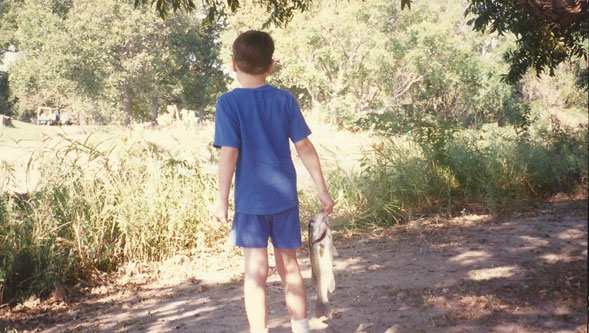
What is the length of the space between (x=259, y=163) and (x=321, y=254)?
595 mm

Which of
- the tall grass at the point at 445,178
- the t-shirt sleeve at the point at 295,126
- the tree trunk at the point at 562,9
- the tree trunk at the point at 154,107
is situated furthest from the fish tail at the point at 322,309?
the tree trunk at the point at 154,107

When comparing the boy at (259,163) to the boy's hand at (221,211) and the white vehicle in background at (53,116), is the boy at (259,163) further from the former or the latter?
the white vehicle in background at (53,116)

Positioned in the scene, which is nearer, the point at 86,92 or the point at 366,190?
the point at 366,190

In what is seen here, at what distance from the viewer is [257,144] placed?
2.78 meters

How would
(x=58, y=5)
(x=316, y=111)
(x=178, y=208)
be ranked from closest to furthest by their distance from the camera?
(x=178, y=208), (x=316, y=111), (x=58, y=5)

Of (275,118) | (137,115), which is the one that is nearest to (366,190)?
(275,118)

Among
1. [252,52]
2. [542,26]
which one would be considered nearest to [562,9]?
[542,26]

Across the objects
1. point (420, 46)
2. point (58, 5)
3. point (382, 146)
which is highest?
point (58, 5)

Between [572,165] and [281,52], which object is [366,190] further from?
[281,52]

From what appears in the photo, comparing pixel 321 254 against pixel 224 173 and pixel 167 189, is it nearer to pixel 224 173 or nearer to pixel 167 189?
pixel 224 173

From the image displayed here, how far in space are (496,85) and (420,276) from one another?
18.3m

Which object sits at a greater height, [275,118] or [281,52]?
[281,52]

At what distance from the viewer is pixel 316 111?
75.1ft

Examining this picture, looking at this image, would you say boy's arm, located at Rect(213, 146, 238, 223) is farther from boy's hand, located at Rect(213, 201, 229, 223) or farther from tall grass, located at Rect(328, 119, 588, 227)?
tall grass, located at Rect(328, 119, 588, 227)
